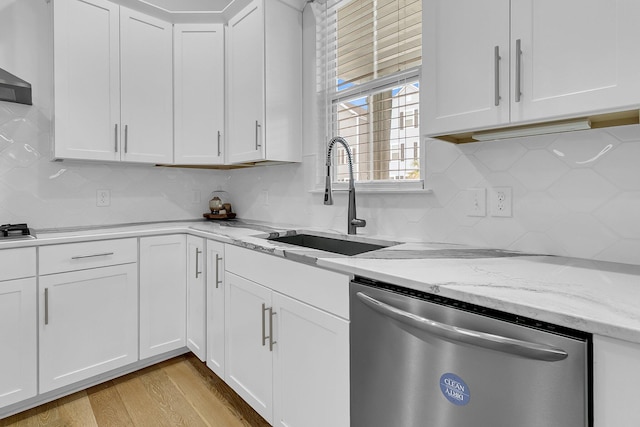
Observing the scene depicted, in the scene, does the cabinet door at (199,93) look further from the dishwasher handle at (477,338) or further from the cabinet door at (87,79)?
the dishwasher handle at (477,338)

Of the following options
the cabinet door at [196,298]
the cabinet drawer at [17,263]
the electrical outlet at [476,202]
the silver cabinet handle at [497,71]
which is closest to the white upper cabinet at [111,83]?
the cabinet drawer at [17,263]

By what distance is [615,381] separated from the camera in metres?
0.66

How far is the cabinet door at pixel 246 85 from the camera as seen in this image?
2.20 meters

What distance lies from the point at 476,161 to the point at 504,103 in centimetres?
42

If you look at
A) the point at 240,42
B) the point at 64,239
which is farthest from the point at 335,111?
the point at 64,239

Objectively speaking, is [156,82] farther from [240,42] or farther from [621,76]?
[621,76]

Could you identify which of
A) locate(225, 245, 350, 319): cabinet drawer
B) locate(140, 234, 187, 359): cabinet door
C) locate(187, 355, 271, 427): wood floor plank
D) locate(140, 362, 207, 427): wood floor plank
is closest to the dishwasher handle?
locate(225, 245, 350, 319): cabinet drawer

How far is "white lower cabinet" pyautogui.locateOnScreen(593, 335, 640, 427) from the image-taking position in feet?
2.10

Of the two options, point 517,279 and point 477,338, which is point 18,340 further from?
point 517,279

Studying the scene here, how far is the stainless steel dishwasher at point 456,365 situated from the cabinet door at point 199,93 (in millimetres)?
1879

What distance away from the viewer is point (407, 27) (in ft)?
5.89

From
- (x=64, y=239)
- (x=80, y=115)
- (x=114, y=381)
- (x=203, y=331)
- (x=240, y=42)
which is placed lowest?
(x=114, y=381)

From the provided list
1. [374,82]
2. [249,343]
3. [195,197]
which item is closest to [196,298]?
[249,343]

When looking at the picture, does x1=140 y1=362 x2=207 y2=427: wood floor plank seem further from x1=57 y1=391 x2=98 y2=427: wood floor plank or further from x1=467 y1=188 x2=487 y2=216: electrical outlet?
x1=467 y1=188 x2=487 y2=216: electrical outlet
